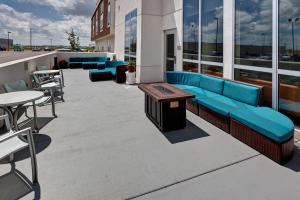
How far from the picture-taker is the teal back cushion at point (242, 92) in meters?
3.66

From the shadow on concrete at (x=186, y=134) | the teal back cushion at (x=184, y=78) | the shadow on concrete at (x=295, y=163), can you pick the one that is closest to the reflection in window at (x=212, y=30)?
the teal back cushion at (x=184, y=78)

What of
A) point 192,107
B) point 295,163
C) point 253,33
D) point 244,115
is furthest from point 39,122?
point 253,33

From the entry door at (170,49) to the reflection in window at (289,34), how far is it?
4.38 m

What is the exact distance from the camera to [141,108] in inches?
204

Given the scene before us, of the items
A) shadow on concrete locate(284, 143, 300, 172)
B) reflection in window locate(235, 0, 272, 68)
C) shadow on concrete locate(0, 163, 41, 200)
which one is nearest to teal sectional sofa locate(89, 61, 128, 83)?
reflection in window locate(235, 0, 272, 68)

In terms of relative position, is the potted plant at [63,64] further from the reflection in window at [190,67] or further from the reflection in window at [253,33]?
the reflection in window at [253,33]

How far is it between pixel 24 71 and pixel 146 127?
4435 mm

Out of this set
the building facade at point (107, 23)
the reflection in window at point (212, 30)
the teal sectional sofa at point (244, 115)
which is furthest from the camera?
the building facade at point (107, 23)

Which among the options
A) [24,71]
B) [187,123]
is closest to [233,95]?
[187,123]

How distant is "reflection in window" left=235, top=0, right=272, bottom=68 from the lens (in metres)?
3.96

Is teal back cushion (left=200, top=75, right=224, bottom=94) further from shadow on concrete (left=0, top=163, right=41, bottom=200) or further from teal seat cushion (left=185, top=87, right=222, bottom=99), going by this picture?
shadow on concrete (left=0, top=163, right=41, bottom=200)

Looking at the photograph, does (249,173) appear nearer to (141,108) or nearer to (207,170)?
(207,170)

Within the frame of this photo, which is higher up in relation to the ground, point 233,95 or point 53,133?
point 233,95

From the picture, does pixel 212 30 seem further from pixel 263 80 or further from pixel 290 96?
pixel 290 96
